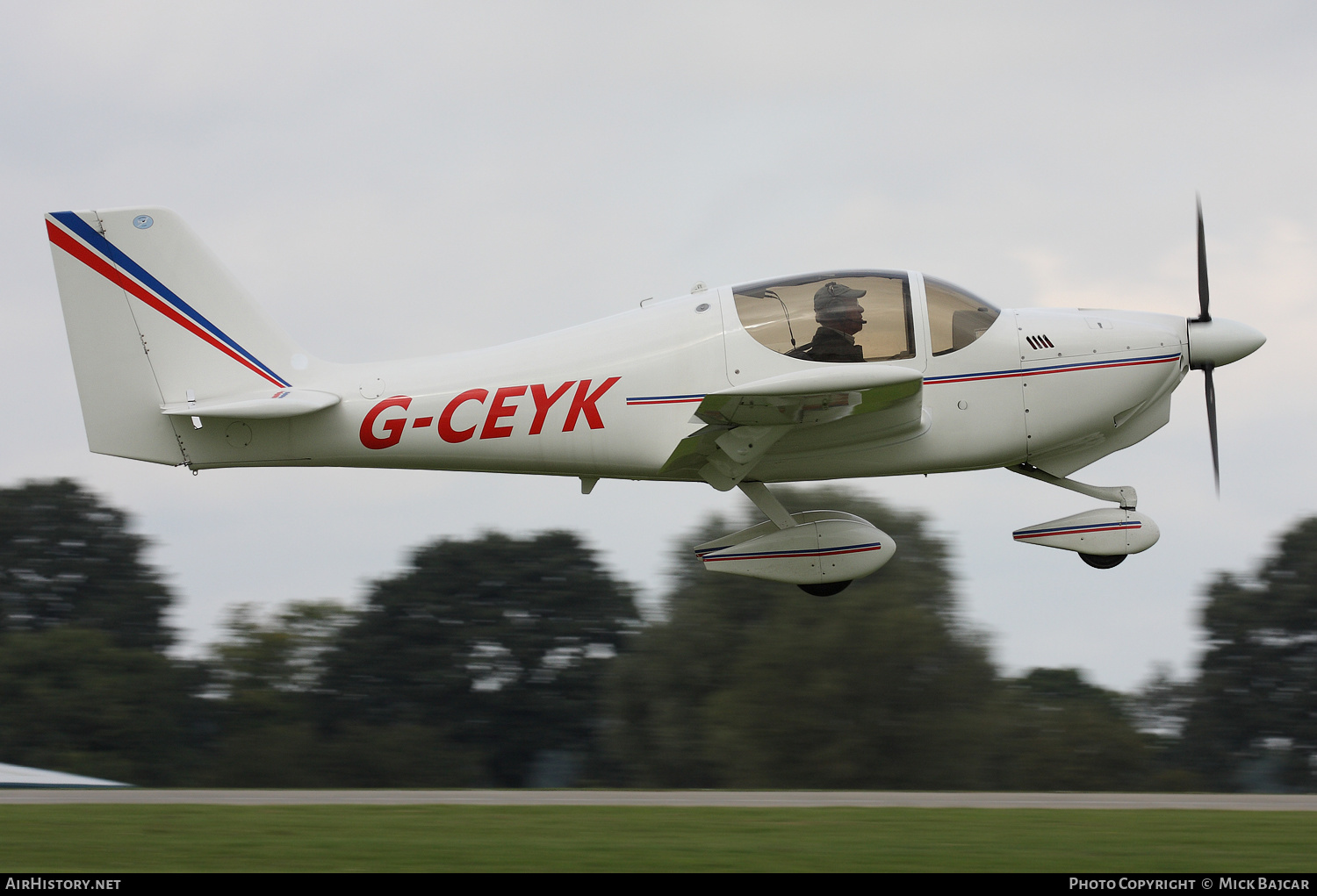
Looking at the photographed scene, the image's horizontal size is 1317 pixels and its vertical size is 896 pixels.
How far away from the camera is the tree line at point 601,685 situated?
3431 centimetres

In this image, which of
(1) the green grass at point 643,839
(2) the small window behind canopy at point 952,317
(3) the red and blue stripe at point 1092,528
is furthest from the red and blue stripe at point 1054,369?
(1) the green grass at point 643,839

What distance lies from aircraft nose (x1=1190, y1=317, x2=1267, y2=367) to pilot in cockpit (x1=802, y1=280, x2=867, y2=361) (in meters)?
2.81

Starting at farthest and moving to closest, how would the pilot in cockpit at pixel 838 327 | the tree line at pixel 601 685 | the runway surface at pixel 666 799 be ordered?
the tree line at pixel 601 685 < the runway surface at pixel 666 799 < the pilot in cockpit at pixel 838 327

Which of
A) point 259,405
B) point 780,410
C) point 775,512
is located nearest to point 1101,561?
point 775,512

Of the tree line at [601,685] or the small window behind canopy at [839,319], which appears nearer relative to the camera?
the small window behind canopy at [839,319]

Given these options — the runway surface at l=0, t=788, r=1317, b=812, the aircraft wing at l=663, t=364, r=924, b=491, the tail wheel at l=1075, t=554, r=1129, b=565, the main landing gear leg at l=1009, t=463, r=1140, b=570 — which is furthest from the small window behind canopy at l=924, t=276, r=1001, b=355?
the runway surface at l=0, t=788, r=1317, b=812

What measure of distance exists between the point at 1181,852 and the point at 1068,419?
341 cm

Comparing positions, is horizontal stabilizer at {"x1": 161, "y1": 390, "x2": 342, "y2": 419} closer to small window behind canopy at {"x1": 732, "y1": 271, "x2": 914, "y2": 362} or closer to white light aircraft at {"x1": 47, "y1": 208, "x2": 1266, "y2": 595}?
white light aircraft at {"x1": 47, "y1": 208, "x2": 1266, "y2": 595}

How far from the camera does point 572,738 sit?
4459cm

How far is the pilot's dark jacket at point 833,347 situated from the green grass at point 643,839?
3.50 m

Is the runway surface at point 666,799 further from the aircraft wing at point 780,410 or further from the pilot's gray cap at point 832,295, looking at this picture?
the pilot's gray cap at point 832,295

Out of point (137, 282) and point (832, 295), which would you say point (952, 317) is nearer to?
point (832, 295)

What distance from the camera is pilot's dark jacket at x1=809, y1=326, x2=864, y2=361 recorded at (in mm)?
10023
